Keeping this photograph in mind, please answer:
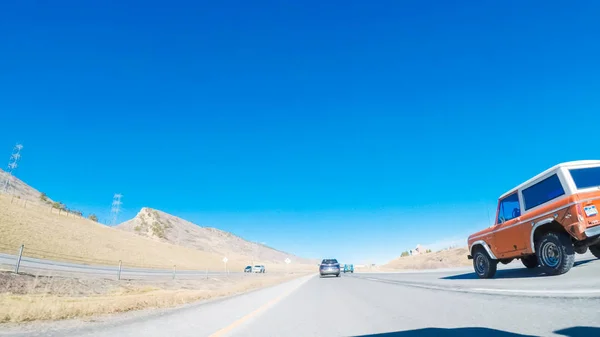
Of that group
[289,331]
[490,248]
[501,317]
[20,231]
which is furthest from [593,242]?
[20,231]

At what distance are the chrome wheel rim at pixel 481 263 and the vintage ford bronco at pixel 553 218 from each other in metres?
0.67

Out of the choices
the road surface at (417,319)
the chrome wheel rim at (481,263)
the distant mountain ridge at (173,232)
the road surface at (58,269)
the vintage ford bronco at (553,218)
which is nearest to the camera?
the road surface at (417,319)

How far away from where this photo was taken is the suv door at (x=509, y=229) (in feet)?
31.3

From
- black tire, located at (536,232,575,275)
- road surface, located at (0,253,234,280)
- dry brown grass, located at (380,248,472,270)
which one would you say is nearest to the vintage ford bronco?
black tire, located at (536,232,575,275)

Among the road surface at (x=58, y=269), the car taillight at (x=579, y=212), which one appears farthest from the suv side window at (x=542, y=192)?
the road surface at (x=58, y=269)

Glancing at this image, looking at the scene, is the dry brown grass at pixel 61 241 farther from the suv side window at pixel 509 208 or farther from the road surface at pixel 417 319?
the suv side window at pixel 509 208

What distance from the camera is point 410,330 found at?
4934 millimetres

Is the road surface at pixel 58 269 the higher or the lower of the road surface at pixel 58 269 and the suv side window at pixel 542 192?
the lower

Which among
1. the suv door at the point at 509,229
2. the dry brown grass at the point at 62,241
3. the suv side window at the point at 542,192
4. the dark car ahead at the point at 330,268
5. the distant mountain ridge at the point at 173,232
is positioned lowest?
the dark car ahead at the point at 330,268

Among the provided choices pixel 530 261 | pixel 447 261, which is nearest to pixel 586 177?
pixel 530 261

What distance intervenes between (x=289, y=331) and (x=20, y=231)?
56985 millimetres

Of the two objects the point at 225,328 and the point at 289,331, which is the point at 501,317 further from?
the point at 225,328

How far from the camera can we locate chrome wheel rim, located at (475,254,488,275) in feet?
37.5

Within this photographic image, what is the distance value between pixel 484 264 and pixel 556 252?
11.1ft
